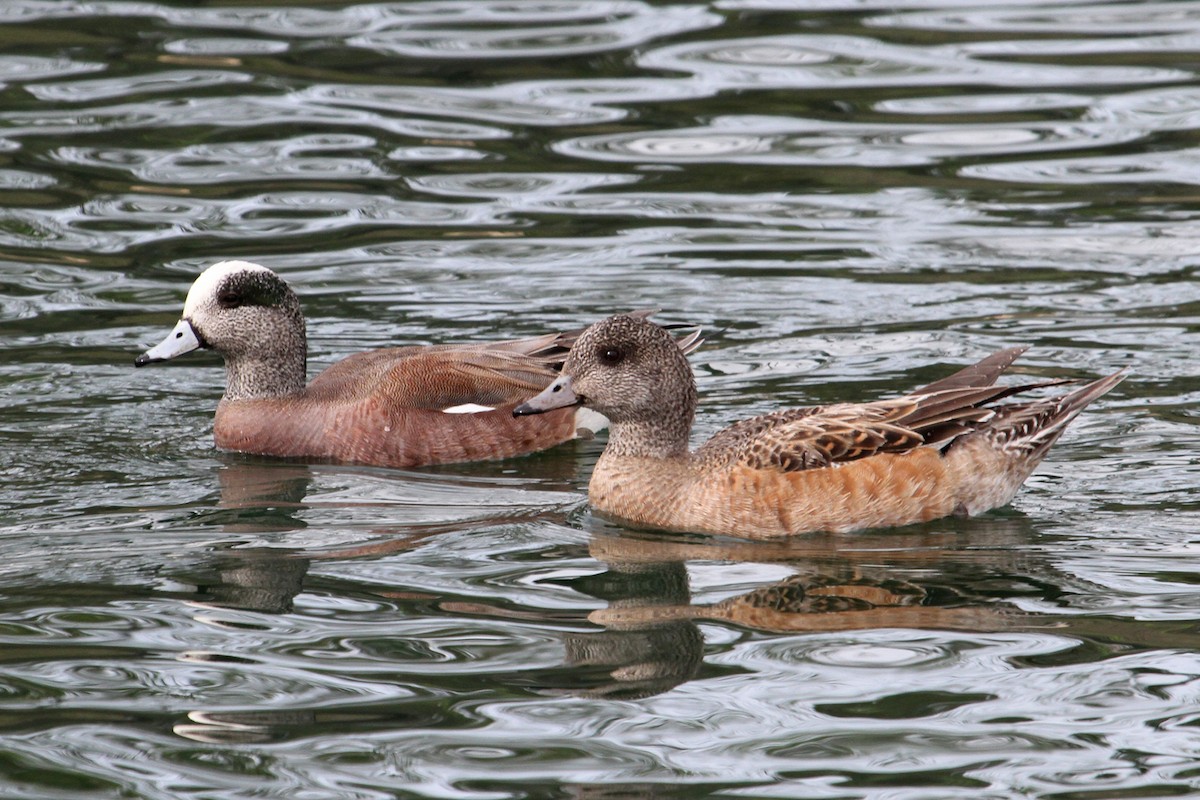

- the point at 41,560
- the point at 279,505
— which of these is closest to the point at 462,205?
the point at 279,505

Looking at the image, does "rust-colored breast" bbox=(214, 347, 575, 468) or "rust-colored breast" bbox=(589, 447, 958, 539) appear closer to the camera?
"rust-colored breast" bbox=(589, 447, 958, 539)

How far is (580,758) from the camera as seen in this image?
18.6ft

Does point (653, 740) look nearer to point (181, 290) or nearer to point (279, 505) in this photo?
point (279, 505)

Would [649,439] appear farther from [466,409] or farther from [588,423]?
[588,423]

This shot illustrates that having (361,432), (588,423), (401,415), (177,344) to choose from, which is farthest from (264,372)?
(588,423)

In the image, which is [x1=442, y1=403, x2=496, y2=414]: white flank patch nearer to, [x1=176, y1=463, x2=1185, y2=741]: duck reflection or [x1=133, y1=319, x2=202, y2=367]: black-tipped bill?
[x1=176, y1=463, x2=1185, y2=741]: duck reflection

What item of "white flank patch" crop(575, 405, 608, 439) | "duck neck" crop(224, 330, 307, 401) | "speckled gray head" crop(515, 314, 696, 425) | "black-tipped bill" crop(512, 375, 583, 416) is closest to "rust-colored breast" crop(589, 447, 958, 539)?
"speckled gray head" crop(515, 314, 696, 425)

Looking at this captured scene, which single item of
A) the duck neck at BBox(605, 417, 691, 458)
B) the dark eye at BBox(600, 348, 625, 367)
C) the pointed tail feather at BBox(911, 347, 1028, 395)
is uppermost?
the dark eye at BBox(600, 348, 625, 367)

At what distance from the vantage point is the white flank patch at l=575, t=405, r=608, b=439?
1002cm

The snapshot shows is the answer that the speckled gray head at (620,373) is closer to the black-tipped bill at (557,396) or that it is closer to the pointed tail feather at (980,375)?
the black-tipped bill at (557,396)

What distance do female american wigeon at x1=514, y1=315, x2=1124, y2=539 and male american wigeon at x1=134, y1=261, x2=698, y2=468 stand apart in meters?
1.34

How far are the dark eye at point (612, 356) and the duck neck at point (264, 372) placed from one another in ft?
7.41

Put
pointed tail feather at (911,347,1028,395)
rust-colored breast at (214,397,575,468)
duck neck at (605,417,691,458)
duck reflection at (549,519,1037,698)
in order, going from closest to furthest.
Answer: duck reflection at (549,519,1037,698), duck neck at (605,417,691,458), pointed tail feather at (911,347,1028,395), rust-colored breast at (214,397,575,468)

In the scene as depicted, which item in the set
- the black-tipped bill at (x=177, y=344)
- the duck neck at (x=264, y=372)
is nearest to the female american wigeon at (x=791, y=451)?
the duck neck at (x=264, y=372)
